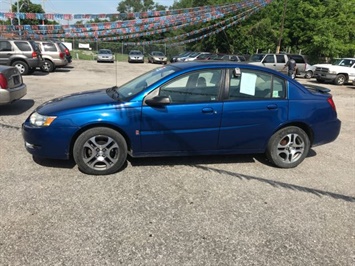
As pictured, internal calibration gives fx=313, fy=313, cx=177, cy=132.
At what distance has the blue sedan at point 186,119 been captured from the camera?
13.4ft

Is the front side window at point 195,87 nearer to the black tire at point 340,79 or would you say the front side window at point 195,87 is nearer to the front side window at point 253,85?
the front side window at point 253,85

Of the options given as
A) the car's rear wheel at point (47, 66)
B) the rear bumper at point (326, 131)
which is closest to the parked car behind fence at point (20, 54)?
the car's rear wheel at point (47, 66)

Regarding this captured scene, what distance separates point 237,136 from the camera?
451 centimetres

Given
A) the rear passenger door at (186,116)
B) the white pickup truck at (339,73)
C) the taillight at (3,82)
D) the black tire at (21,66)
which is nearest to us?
the rear passenger door at (186,116)

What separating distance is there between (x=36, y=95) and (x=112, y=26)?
24.0 metres

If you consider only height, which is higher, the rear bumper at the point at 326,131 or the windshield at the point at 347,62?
the windshield at the point at 347,62

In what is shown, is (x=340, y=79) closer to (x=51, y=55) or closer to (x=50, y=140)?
(x=51, y=55)

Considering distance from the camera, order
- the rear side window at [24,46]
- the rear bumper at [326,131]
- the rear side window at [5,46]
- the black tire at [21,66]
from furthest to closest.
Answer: the black tire at [21,66], the rear side window at [24,46], the rear side window at [5,46], the rear bumper at [326,131]

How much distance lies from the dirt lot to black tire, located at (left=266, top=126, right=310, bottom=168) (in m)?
0.16

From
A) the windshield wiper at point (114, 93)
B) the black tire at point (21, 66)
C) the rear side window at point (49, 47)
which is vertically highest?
the rear side window at point (49, 47)

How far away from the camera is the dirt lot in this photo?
2.77 m

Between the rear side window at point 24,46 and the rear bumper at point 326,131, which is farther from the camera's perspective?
the rear side window at point 24,46

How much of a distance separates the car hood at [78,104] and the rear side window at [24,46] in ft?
41.3

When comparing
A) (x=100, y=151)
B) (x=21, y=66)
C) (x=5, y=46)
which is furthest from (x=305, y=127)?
(x=5, y=46)
